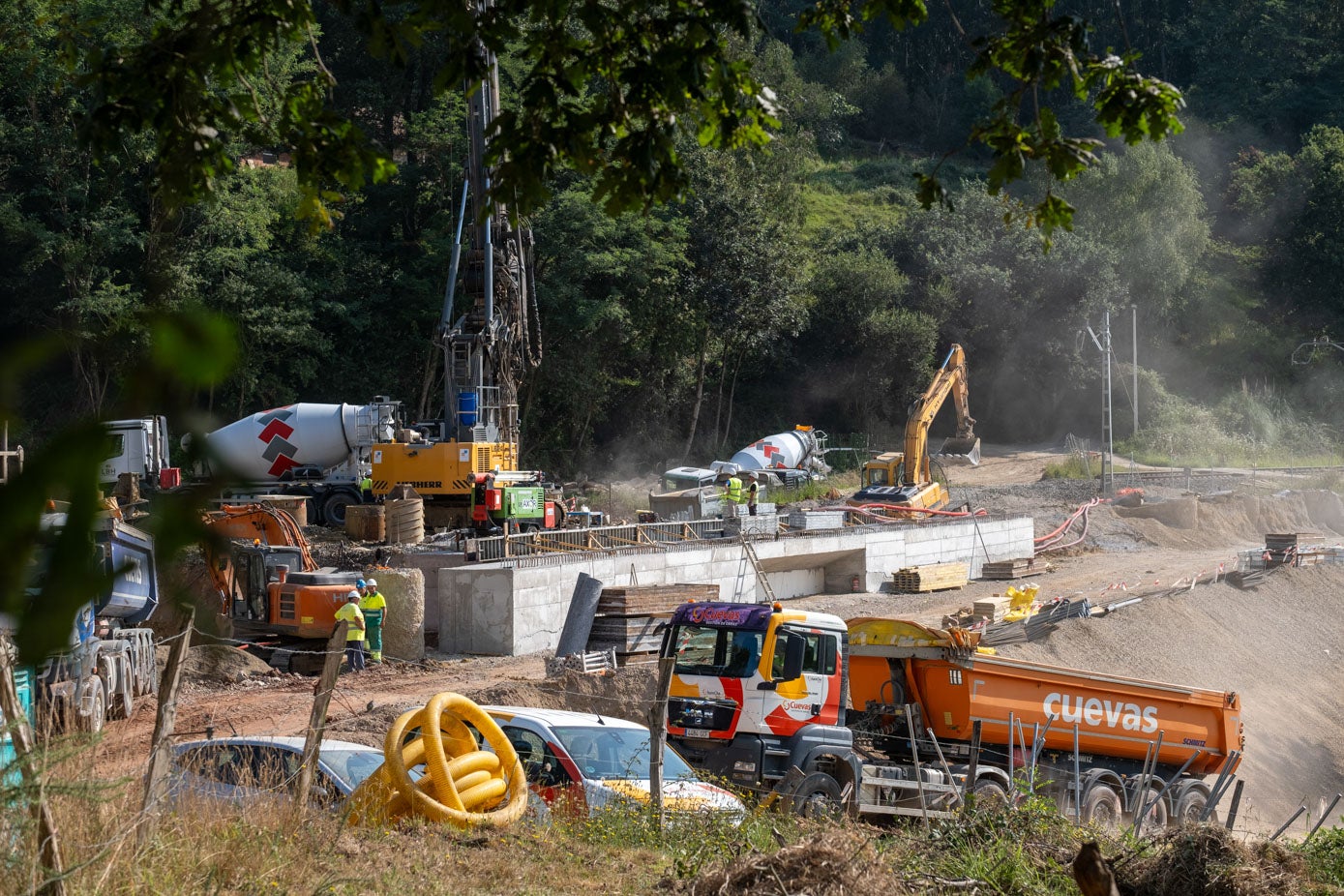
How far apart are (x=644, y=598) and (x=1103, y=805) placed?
8146mm

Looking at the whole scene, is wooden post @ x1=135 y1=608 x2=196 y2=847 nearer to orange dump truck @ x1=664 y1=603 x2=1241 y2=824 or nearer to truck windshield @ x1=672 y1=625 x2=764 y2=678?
orange dump truck @ x1=664 y1=603 x2=1241 y2=824

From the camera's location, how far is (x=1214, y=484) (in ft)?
169

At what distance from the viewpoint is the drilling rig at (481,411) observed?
28.4 meters

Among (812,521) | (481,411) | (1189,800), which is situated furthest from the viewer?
(812,521)

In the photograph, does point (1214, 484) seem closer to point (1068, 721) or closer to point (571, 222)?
point (571, 222)

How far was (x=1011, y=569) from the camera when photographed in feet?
111

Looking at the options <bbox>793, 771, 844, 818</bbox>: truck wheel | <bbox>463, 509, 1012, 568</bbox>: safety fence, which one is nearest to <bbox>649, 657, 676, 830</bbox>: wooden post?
<bbox>793, 771, 844, 818</bbox>: truck wheel

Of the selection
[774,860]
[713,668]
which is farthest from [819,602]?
[774,860]

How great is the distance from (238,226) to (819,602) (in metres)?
22.9

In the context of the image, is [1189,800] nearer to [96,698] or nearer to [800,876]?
[800,876]

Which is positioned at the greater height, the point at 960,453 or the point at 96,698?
the point at 960,453

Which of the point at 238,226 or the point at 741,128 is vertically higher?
the point at 238,226

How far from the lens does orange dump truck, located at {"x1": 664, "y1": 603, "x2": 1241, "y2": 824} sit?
11.9 meters

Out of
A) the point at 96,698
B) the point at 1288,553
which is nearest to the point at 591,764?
the point at 96,698
